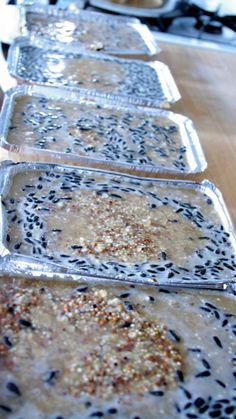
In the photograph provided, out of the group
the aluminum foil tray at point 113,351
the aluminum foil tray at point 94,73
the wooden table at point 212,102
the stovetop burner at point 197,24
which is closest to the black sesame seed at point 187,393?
the aluminum foil tray at point 113,351

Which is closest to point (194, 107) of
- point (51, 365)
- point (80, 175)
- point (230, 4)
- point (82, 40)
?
point (82, 40)

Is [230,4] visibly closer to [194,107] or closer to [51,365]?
[194,107]

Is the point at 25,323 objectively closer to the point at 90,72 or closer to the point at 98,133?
the point at 98,133

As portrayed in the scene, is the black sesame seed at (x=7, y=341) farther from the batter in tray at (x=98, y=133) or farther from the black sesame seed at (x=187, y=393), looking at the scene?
the batter in tray at (x=98, y=133)

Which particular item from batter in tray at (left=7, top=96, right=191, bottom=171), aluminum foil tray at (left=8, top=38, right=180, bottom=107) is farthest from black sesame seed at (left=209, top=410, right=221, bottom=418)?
aluminum foil tray at (left=8, top=38, right=180, bottom=107)

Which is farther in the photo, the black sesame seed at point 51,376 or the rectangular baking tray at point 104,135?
the rectangular baking tray at point 104,135

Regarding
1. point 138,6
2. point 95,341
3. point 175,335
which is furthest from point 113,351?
point 138,6
